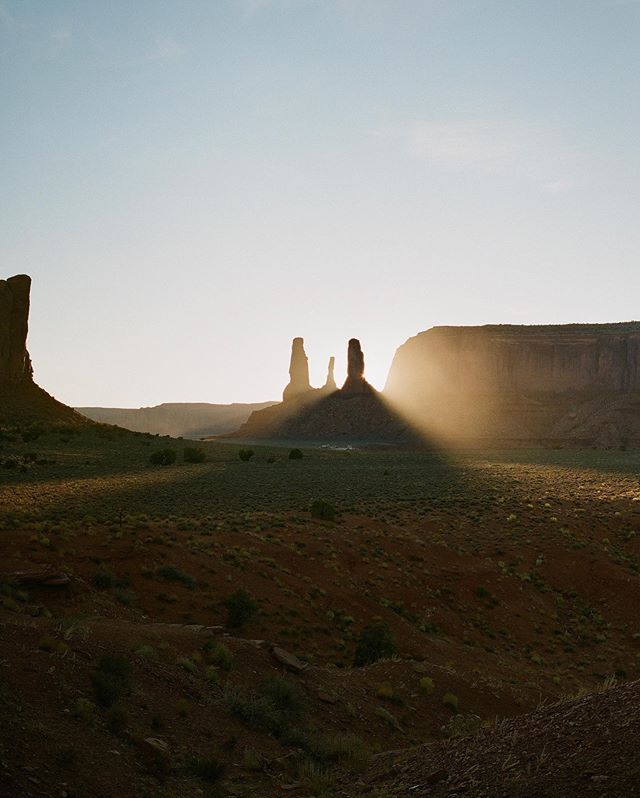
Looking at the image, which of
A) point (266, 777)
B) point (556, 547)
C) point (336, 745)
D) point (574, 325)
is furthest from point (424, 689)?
point (574, 325)

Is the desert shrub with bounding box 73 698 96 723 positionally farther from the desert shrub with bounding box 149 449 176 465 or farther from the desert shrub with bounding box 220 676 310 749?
the desert shrub with bounding box 149 449 176 465

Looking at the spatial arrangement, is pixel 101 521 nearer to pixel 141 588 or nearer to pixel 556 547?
pixel 141 588

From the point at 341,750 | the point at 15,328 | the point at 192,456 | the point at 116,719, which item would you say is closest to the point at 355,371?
the point at 15,328

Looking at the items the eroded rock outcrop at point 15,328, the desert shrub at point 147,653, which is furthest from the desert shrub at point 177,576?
the eroded rock outcrop at point 15,328

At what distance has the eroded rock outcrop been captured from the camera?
65.9 meters

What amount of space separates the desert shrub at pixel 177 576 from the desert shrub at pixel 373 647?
5149 mm

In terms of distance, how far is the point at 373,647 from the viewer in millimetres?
19125

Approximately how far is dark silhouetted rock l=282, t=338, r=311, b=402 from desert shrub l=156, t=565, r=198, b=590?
14582cm

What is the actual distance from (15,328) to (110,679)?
62192mm

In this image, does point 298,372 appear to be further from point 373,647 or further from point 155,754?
point 155,754

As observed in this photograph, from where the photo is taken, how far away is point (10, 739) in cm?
860

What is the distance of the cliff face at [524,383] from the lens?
435 feet

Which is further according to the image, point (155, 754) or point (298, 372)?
point (298, 372)

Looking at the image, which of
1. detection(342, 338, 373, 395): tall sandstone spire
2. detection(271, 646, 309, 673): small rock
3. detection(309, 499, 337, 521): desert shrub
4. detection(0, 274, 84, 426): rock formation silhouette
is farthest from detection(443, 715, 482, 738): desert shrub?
detection(342, 338, 373, 395): tall sandstone spire
